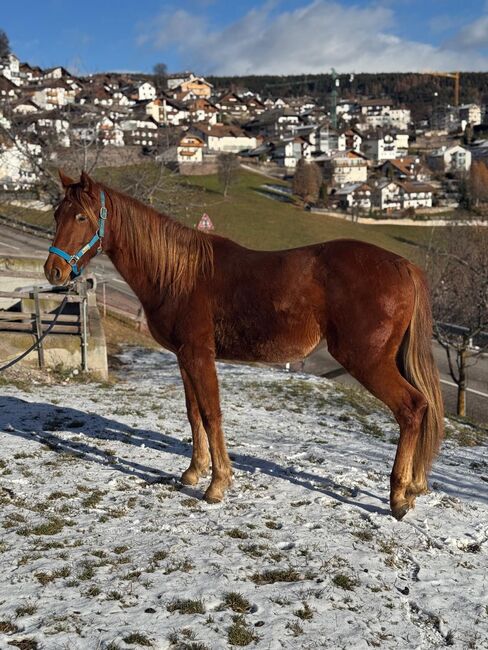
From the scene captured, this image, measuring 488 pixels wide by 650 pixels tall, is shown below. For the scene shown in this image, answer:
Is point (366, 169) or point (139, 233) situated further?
point (366, 169)

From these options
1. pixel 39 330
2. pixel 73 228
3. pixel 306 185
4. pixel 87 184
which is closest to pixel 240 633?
pixel 73 228

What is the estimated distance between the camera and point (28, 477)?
5.89m

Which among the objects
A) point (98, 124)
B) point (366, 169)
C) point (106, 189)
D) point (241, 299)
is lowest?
point (241, 299)

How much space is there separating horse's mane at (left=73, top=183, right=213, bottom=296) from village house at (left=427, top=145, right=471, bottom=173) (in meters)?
125

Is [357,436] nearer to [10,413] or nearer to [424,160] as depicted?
[10,413]

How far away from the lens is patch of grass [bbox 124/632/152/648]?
3430 millimetres

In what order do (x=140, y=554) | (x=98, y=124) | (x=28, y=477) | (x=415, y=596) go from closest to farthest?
1. (x=415, y=596)
2. (x=140, y=554)
3. (x=28, y=477)
4. (x=98, y=124)

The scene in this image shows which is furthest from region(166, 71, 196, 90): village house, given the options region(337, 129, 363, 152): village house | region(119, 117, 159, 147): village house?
region(119, 117, 159, 147): village house

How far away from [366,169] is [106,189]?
110304mm

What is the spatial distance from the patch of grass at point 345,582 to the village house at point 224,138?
106085 millimetres

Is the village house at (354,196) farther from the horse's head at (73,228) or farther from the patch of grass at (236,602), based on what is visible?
the patch of grass at (236,602)

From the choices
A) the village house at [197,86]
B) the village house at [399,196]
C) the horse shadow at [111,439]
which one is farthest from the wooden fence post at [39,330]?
the village house at [197,86]

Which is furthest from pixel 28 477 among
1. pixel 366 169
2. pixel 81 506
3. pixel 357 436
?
pixel 366 169

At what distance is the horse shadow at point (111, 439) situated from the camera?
19.6 ft
